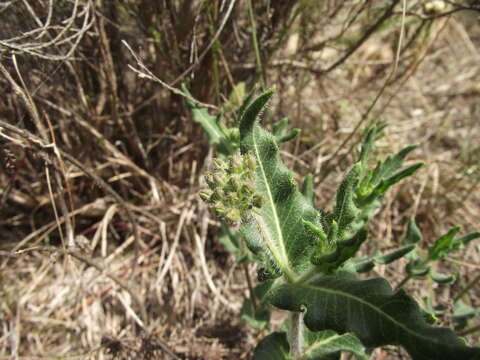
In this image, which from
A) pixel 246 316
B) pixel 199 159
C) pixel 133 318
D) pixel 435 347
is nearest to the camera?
pixel 435 347

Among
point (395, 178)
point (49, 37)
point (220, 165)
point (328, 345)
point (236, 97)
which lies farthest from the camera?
point (236, 97)

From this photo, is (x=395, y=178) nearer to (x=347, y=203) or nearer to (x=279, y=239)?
(x=347, y=203)

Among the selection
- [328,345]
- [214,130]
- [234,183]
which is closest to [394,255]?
[328,345]

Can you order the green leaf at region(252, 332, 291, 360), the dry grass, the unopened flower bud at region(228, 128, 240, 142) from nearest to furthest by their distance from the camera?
1. the green leaf at region(252, 332, 291, 360)
2. the unopened flower bud at region(228, 128, 240, 142)
3. the dry grass

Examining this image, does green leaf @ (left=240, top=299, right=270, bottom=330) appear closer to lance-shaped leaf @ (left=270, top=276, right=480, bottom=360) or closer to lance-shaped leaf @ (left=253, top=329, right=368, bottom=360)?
lance-shaped leaf @ (left=253, top=329, right=368, bottom=360)

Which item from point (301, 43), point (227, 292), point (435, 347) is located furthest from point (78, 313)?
point (301, 43)

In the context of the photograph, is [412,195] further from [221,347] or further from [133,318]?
[133,318]

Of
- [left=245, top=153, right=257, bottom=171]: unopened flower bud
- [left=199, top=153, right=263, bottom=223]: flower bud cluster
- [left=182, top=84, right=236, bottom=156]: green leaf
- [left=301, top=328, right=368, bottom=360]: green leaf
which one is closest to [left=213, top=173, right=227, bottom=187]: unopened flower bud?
[left=199, top=153, right=263, bottom=223]: flower bud cluster
